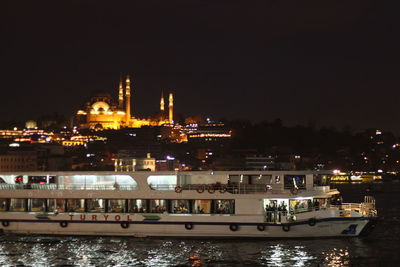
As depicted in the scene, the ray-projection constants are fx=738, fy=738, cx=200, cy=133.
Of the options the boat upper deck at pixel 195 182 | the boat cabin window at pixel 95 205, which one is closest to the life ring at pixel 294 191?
the boat upper deck at pixel 195 182

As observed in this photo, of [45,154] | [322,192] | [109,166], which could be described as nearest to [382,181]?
[109,166]

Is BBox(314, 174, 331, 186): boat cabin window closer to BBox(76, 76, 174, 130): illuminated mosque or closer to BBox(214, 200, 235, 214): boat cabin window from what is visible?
BBox(214, 200, 235, 214): boat cabin window

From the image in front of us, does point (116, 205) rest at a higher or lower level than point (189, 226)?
higher

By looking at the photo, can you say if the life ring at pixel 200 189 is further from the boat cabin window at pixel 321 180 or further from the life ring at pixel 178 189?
the boat cabin window at pixel 321 180

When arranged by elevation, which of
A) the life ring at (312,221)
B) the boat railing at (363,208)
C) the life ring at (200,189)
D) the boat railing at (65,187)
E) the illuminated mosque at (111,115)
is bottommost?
the life ring at (312,221)

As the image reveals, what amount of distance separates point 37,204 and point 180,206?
6.42m

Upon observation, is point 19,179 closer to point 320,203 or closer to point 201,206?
point 201,206

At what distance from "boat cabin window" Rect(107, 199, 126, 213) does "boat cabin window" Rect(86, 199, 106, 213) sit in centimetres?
33

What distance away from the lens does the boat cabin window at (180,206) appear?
3002cm

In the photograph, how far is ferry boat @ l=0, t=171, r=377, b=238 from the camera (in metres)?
29.4

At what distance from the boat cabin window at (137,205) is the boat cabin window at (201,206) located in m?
2.14

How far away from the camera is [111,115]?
187875 millimetres

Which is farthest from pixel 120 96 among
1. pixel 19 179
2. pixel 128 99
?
pixel 19 179

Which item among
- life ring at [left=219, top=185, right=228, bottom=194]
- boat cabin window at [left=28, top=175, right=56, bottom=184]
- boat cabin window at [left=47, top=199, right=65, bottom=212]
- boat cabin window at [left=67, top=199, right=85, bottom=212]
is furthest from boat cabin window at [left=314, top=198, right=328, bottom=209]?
boat cabin window at [left=28, top=175, right=56, bottom=184]
